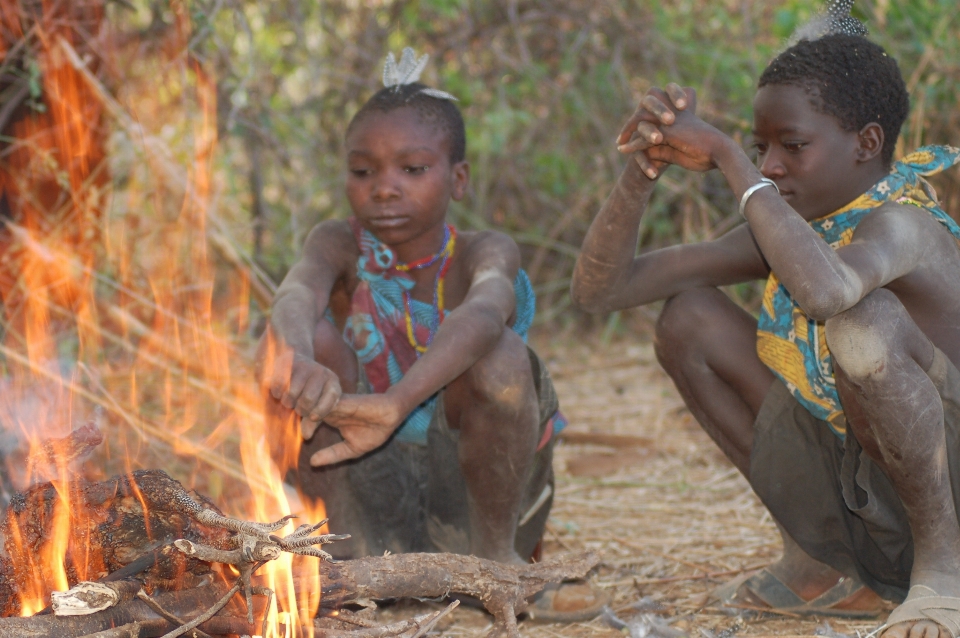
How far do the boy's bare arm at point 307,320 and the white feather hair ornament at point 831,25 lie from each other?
1.34m

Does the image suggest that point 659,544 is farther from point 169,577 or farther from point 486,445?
point 169,577

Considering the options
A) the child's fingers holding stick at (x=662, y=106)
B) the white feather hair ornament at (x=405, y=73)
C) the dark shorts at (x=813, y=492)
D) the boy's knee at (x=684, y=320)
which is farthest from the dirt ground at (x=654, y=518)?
the white feather hair ornament at (x=405, y=73)

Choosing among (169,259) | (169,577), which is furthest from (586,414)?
(169,577)

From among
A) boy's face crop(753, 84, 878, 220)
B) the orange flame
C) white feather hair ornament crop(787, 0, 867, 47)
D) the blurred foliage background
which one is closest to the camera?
boy's face crop(753, 84, 878, 220)

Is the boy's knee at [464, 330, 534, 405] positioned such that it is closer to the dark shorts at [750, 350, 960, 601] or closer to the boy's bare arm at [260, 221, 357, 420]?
the boy's bare arm at [260, 221, 357, 420]

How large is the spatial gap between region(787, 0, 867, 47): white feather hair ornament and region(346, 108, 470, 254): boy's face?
1.01 meters

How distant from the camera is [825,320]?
2020 millimetres

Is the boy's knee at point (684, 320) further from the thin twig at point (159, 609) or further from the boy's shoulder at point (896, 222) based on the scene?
the thin twig at point (159, 609)

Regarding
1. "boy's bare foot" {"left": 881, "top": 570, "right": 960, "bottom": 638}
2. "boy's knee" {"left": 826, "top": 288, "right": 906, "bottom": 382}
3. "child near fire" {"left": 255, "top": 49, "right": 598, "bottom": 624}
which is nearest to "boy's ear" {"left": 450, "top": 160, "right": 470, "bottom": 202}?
"child near fire" {"left": 255, "top": 49, "right": 598, "bottom": 624}

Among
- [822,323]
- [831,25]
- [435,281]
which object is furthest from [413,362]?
[831,25]

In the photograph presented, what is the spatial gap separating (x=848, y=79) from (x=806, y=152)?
0.70 ft

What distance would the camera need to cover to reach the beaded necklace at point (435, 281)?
2.61 metres

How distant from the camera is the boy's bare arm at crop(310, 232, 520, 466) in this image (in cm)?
211

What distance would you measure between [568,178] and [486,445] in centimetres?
366
